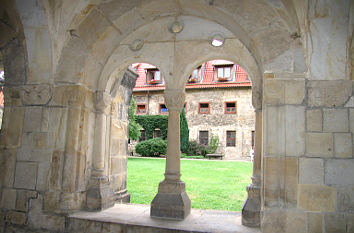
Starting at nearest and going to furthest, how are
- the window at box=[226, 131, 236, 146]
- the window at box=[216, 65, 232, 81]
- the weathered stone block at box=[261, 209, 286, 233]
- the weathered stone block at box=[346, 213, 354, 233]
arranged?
the weathered stone block at box=[346, 213, 354, 233]
the weathered stone block at box=[261, 209, 286, 233]
the window at box=[216, 65, 232, 81]
the window at box=[226, 131, 236, 146]

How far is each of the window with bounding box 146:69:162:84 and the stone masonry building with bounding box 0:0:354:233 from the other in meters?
13.6

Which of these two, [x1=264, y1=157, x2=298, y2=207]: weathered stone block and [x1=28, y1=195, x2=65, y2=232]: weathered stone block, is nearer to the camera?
[x1=264, y1=157, x2=298, y2=207]: weathered stone block

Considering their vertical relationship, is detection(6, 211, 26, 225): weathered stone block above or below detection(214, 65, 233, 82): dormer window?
below

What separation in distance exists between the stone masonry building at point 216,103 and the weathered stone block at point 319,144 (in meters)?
14.6

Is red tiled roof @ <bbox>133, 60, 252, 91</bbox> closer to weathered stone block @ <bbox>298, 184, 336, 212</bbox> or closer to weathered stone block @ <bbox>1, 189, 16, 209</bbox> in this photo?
weathered stone block @ <bbox>1, 189, 16, 209</bbox>

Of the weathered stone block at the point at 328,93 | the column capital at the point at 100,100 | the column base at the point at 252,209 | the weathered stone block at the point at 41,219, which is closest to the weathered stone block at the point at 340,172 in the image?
the weathered stone block at the point at 328,93

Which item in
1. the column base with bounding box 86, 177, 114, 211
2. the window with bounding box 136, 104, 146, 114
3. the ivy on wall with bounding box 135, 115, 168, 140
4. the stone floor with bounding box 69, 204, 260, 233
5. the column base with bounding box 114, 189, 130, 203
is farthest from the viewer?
the window with bounding box 136, 104, 146, 114

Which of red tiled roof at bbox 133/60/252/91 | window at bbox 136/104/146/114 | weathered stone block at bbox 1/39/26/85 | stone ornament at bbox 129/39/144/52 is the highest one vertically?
red tiled roof at bbox 133/60/252/91

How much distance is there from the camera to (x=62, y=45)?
303cm

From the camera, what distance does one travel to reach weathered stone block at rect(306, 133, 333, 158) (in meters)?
2.25

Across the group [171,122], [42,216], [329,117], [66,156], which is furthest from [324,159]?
[42,216]

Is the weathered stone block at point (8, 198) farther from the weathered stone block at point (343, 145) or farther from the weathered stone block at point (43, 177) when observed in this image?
the weathered stone block at point (343, 145)

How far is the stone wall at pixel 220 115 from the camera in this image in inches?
688

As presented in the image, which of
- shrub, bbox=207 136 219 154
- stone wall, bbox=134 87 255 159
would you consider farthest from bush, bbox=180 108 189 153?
shrub, bbox=207 136 219 154
